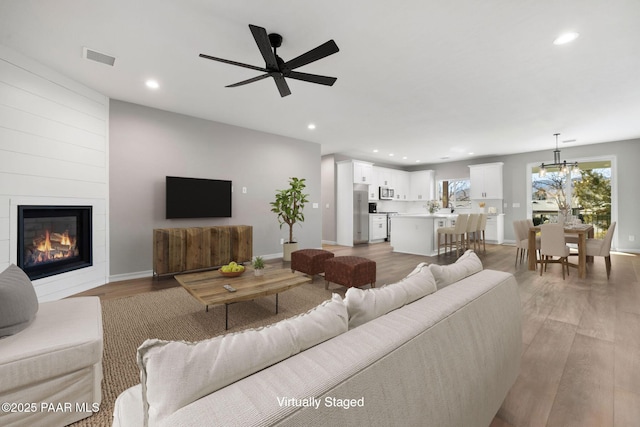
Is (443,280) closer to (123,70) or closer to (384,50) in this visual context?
(384,50)

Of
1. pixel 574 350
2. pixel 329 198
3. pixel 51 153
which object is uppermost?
pixel 51 153

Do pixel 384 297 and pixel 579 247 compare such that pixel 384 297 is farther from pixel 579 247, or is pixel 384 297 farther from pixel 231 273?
pixel 579 247

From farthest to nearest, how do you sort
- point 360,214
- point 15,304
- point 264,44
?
A: point 360,214 → point 264,44 → point 15,304

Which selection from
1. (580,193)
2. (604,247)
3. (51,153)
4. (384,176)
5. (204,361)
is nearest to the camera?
(204,361)

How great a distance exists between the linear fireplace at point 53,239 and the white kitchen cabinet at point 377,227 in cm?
656

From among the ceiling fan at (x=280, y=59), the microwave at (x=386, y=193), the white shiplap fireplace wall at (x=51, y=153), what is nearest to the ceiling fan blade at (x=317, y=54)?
the ceiling fan at (x=280, y=59)

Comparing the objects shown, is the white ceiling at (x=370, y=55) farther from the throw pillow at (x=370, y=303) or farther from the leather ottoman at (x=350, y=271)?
the leather ottoman at (x=350, y=271)

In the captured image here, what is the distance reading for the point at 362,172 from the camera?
25.9ft

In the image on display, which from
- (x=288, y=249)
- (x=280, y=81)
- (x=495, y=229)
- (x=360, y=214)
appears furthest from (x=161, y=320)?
(x=495, y=229)

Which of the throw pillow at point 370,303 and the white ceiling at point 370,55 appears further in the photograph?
the white ceiling at point 370,55

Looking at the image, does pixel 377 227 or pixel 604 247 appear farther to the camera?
pixel 377 227

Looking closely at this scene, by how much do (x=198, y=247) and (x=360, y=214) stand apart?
480 centimetres

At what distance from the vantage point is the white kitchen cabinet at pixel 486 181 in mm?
7887

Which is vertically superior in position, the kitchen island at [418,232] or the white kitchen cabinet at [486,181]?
the white kitchen cabinet at [486,181]
